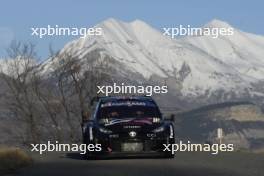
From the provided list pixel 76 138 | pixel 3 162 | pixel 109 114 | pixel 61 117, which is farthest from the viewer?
pixel 61 117

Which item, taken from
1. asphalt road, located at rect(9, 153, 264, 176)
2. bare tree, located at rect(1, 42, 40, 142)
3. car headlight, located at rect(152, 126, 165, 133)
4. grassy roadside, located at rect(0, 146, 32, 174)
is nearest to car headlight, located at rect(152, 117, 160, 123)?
car headlight, located at rect(152, 126, 165, 133)

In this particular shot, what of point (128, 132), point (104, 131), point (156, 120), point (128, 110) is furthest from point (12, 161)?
point (156, 120)

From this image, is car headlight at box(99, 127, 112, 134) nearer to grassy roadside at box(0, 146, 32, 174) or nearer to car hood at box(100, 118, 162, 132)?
car hood at box(100, 118, 162, 132)

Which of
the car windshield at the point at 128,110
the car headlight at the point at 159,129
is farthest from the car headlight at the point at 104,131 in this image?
the car headlight at the point at 159,129

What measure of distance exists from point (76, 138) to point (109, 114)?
1194 inches

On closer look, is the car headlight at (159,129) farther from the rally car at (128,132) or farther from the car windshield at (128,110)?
the car windshield at (128,110)

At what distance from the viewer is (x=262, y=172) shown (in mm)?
18750

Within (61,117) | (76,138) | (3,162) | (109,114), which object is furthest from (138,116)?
(61,117)

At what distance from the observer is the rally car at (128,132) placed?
22453mm

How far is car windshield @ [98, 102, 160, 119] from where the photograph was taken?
77.8 feet

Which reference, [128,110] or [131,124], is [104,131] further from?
[128,110]

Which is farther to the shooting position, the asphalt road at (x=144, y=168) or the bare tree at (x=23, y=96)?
the bare tree at (x=23, y=96)

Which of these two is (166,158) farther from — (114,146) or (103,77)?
(103,77)

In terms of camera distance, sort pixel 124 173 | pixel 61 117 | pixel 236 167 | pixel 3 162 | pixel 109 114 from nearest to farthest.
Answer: pixel 124 173
pixel 236 167
pixel 3 162
pixel 109 114
pixel 61 117
